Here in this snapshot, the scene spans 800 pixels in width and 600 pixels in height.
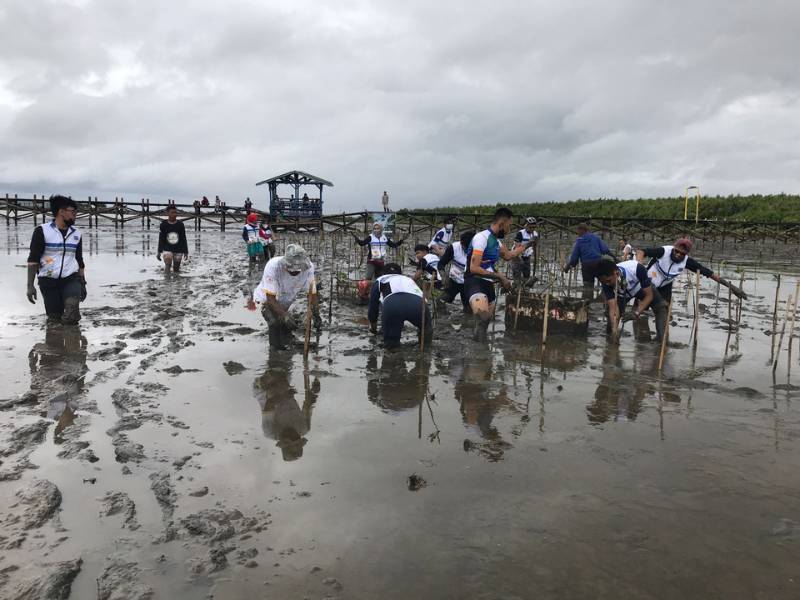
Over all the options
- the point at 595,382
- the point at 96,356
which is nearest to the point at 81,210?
the point at 96,356

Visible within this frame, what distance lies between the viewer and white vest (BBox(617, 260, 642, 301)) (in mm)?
7816

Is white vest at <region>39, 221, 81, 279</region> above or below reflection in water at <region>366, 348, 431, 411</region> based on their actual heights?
above

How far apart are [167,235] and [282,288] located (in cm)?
678

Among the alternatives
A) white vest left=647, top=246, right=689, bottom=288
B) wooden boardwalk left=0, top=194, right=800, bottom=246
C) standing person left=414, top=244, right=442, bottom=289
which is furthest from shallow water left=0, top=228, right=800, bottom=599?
wooden boardwalk left=0, top=194, right=800, bottom=246

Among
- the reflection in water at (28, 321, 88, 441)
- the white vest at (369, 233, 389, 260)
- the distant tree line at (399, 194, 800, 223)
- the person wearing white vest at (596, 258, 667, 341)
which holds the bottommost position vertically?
the reflection in water at (28, 321, 88, 441)

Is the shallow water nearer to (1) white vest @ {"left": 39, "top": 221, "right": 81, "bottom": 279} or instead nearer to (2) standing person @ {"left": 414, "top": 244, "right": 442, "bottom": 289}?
(1) white vest @ {"left": 39, "top": 221, "right": 81, "bottom": 279}

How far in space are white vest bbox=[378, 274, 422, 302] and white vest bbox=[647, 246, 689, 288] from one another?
3.68 metres

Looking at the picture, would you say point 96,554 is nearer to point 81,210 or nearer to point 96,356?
point 96,356

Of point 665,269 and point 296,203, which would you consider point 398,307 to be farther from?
point 296,203

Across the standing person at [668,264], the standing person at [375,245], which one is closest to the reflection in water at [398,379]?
the standing person at [668,264]

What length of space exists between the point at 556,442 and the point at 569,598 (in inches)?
67.4

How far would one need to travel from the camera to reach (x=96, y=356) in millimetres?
5910

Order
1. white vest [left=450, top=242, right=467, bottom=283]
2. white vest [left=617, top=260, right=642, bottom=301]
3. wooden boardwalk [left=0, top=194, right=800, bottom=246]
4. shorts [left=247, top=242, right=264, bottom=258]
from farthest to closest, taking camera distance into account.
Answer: wooden boardwalk [left=0, top=194, right=800, bottom=246], shorts [left=247, top=242, right=264, bottom=258], white vest [left=450, top=242, right=467, bottom=283], white vest [left=617, top=260, right=642, bottom=301]

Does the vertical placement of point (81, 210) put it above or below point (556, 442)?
above
